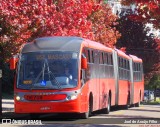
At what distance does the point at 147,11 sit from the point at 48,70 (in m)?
4.29

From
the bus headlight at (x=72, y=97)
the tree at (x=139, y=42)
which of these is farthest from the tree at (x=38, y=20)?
the tree at (x=139, y=42)

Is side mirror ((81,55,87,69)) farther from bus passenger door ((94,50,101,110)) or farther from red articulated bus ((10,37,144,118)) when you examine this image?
bus passenger door ((94,50,101,110))

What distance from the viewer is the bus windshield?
827 inches

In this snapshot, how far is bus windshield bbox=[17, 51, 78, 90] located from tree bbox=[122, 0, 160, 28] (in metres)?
2.85

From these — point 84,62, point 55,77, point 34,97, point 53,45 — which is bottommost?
point 34,97

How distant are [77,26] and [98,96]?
5.09m

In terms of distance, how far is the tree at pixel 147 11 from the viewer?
1970cm

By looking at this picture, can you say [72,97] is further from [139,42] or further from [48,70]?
[139,42]

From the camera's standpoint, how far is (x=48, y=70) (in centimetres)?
2127

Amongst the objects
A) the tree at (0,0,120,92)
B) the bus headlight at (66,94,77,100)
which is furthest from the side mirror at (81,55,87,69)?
the tree at (0,0,120,92)

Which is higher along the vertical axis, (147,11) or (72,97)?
(147,11)

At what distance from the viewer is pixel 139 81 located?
4303 cm

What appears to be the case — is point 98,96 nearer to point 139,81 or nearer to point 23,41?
point 23,41

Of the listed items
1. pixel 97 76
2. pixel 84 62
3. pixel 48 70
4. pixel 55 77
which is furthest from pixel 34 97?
pixel 97 76
